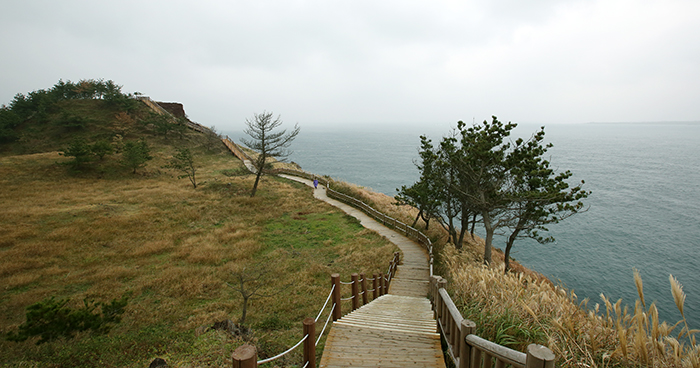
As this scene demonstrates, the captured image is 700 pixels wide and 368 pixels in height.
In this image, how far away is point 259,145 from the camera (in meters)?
27.5

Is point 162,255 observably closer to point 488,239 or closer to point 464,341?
point 464,341

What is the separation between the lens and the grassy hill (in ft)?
23.3

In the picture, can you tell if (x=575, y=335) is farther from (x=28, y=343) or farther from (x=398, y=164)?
(x=398, y=164)

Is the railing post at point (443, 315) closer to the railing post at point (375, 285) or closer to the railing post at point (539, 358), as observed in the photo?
the railing post at point (539, 358)

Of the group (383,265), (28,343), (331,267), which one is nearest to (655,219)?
(383,265)

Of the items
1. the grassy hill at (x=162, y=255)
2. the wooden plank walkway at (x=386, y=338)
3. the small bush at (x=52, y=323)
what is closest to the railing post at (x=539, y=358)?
the wooden plank walkway at (x=386, y=338)

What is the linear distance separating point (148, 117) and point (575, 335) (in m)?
55.1

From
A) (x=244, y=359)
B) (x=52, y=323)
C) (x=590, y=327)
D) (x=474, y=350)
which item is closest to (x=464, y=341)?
(x=474, y=350)

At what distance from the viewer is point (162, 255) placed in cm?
1512

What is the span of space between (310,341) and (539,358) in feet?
10.5

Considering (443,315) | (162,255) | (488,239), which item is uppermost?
(443,315)

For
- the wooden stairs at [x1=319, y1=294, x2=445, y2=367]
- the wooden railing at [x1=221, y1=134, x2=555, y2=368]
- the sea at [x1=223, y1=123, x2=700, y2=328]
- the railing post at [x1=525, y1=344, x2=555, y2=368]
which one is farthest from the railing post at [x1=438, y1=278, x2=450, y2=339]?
the sea at [x1=223, y1=123, x2=700, y2=328]

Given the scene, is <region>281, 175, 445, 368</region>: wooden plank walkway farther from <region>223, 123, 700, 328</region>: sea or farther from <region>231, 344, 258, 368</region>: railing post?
<region>223, 123, 700, 328</region>: sea

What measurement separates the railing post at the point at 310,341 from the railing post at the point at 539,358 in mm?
2844
